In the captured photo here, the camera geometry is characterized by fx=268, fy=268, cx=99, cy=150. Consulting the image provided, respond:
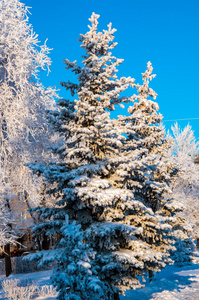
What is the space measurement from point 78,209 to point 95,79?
450 centimetres

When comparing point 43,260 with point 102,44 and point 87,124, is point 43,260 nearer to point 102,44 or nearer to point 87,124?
point 87,124

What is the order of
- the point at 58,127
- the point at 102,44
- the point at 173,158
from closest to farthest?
the point at 58,127 < the point at 102,44 < the point at 173,158

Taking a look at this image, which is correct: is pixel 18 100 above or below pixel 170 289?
above

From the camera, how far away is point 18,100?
349 inches

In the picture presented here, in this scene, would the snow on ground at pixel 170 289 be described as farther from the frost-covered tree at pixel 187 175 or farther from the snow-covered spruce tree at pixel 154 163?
the frost-covered tree at pixel 187 175

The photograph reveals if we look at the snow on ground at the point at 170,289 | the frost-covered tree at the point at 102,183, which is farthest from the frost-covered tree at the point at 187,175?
the frost-covered tree at the point at 102,183

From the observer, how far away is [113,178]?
8.69 metres

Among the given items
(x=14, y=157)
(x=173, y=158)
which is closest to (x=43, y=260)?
(x=14, y=157)

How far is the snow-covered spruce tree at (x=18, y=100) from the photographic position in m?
8.82

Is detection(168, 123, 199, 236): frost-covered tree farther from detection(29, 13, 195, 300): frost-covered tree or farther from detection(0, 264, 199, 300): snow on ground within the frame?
detection(29, 13, 195, 300): frost-covered tree

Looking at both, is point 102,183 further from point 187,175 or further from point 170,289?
point 187,175

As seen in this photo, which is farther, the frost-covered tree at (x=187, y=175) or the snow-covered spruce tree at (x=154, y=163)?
the frost-covered tree at (x=187, y=175)

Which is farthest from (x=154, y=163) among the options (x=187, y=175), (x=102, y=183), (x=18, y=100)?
(x=187, y=175)

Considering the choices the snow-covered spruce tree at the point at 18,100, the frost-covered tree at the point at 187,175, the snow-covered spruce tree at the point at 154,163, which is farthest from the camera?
the frost-covered tree at the point at 187,175
